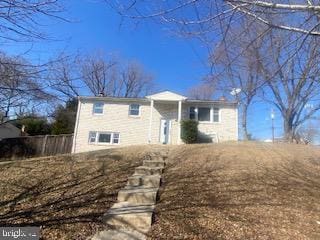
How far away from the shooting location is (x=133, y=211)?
239 inches

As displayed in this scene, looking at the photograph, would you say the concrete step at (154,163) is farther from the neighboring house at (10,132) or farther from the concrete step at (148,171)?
the neighboring house at (10,132)

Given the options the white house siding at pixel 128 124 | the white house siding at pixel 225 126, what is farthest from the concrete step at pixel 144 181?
the white house siding at pixel 225 126

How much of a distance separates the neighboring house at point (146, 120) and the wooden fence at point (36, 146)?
2418 millimetres

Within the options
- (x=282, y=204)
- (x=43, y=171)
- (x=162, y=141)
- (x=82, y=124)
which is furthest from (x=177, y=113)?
(x=282, y=204)

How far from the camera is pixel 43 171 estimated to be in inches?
379

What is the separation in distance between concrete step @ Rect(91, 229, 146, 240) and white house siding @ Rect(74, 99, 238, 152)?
1635 cm

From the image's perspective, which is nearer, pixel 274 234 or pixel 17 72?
pixel 17 72

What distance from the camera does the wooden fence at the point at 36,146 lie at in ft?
76.6

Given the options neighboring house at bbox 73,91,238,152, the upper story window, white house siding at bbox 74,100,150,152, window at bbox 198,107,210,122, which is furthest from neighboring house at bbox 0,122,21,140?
window at bbox 198,107,210,122

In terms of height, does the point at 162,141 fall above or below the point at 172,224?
above

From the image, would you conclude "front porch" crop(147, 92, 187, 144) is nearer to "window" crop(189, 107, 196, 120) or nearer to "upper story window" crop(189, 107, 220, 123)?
"window" crop(189, 107, 196, 120)

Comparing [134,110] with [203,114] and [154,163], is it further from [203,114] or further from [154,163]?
[154,163]

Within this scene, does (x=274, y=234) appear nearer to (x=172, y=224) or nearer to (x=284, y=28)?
(x=172, y=224)

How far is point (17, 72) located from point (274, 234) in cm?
480
